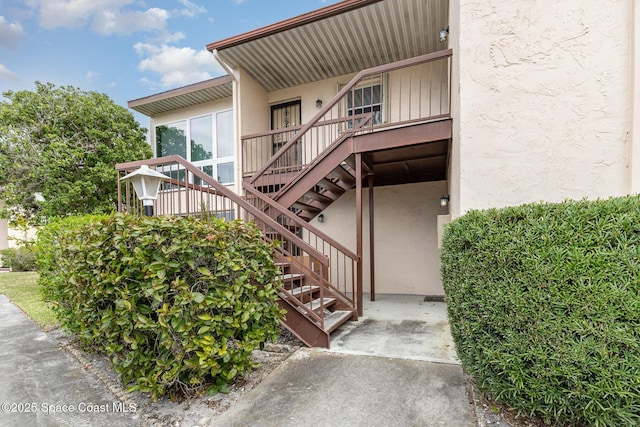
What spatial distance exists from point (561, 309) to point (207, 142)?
30.0 ft

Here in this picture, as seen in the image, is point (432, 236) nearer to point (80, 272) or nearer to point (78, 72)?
point (80, 272)

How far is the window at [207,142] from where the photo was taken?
8.76m

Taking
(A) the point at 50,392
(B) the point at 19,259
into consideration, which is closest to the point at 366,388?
(A) the point at 50,392

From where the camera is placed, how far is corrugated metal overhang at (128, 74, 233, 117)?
8.15 metres

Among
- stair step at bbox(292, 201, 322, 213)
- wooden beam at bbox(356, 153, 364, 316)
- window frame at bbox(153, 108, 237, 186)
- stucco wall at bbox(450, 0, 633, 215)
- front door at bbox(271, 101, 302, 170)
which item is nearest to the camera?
stucco wall at bbox(450, 0, 633, 215)

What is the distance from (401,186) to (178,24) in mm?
12449

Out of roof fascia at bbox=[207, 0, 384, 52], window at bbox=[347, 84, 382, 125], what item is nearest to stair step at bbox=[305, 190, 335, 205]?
window at bbox=[347, 84, 382, 125]

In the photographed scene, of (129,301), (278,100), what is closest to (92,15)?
(278,100)

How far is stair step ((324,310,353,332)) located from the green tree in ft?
24.0

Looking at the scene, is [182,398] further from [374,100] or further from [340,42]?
[374,100]

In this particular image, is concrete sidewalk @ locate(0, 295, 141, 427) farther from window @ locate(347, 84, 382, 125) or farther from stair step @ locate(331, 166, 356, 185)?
window @ locate(347, 84, 382, 125)

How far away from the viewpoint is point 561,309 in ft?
6.06

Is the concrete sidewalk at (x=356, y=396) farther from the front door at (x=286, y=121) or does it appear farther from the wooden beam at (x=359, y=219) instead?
the front door at (x=286, y=121)

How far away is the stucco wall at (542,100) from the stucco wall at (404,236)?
12.9 feet
